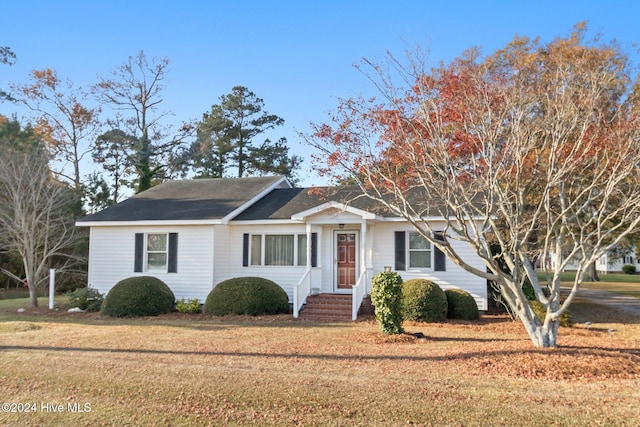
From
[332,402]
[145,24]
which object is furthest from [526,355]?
→ [145,24]

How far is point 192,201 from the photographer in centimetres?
1919

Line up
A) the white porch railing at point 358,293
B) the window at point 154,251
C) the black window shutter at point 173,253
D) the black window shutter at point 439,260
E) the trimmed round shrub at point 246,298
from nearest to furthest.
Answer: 1. the white porch railing at point 358,293
2. the trimmed round shrub at point 246,298
3. the black window shutter at point 439,260
4. the black window shutter at point 173,253
5. the window at point 154,251

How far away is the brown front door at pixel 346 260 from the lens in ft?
54.4

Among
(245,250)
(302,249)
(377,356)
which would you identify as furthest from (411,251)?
(377,356)

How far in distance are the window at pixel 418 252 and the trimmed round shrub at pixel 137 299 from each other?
7994 millimetres

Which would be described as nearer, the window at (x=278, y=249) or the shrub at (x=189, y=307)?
the shrub at (x=189, y=307)

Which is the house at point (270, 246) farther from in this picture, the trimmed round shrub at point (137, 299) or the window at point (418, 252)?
the trimmed round shrub at point (137, 299)

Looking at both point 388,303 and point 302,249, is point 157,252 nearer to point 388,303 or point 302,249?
point 302,249

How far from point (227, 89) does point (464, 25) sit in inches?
1152

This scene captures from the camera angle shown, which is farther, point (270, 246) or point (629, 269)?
point (629, 269)

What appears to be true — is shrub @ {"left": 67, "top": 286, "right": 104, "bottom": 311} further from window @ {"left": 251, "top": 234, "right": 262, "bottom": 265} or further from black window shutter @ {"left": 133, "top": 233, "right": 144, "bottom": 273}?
window @ {"left": 251, "top": 234, "right": 262, "bottom": 265}

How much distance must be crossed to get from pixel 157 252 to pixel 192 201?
101 inches

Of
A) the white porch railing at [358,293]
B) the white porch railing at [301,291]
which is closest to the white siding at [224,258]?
the white porch railing at [301,291]

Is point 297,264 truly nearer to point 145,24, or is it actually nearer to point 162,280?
point 162,280
